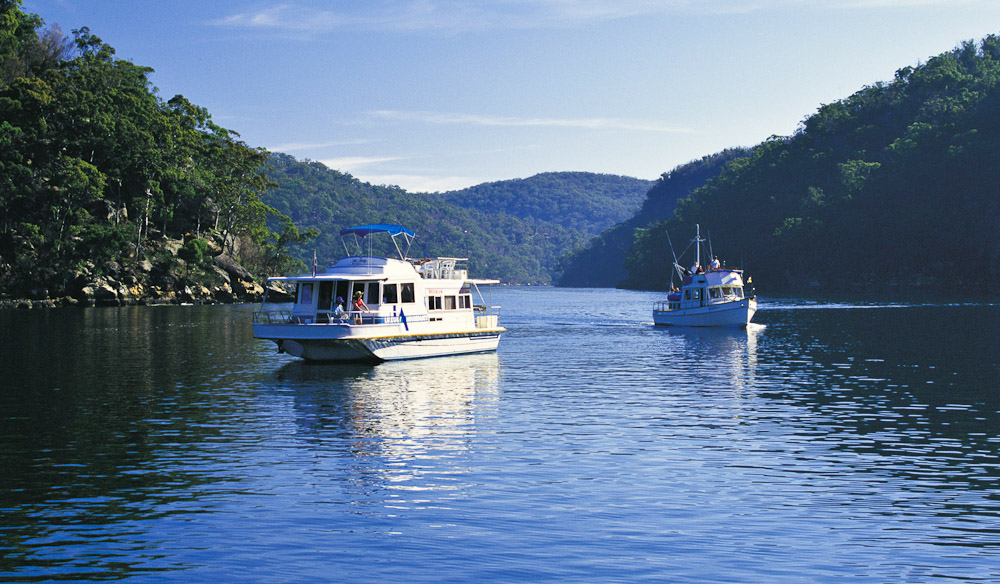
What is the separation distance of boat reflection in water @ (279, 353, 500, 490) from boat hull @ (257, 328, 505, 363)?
0.52 meters

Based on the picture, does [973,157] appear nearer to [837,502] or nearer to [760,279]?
[760,279]

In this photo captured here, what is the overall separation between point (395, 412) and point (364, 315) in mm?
13192

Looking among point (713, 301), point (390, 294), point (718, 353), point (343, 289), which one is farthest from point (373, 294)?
point (713, 301)

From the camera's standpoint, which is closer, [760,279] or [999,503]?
[999,503]

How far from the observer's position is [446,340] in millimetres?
45781

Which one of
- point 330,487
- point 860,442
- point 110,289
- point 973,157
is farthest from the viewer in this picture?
point 973,157

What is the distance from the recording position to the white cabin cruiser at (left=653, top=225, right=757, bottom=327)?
235 feet

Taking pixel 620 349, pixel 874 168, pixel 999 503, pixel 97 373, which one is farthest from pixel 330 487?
pixel 874 168

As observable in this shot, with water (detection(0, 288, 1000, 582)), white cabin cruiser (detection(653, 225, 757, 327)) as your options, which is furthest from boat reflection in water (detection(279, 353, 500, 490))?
white cabin cruiser (detection(653, 225, 757, 327))

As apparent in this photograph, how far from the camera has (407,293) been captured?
42.9 meters

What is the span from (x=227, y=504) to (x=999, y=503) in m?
14.8

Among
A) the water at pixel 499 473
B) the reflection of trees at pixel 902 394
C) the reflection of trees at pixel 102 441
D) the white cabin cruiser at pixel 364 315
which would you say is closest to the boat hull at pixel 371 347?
the white cabin cruiser at pixel 364 315

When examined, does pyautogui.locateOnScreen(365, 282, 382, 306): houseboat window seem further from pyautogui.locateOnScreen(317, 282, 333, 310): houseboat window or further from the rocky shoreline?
the rocky shoreline

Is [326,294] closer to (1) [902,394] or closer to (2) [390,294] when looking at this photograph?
(2) [390,294]
